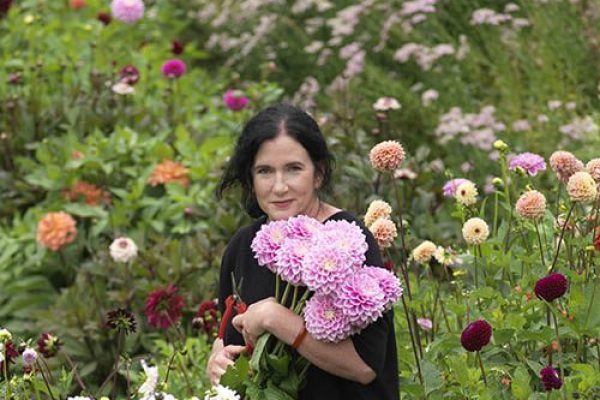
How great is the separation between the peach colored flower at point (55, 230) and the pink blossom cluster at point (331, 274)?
2.71 m

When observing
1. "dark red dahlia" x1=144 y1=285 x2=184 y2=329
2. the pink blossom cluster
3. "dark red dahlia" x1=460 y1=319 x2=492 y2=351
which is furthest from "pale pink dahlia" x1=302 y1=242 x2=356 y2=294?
"dark red dahlia" x1=144 y1=285 x2=184 y2=329

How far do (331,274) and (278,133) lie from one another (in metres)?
0.45

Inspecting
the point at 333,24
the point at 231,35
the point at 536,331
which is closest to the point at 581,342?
the point at 536,331

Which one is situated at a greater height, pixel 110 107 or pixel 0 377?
pixel 0 377

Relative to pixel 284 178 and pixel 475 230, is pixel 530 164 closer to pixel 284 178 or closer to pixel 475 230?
pixel 475 230

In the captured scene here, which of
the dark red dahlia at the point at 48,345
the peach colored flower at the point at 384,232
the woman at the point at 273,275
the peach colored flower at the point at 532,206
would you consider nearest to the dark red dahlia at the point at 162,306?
the dark red dahlia at the point at 48,345

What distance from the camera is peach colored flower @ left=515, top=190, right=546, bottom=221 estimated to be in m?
2.49

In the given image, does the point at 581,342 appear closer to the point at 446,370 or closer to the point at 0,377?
the point at 446,370

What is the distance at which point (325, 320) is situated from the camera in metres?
2.08

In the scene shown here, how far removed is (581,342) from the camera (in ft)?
8.26

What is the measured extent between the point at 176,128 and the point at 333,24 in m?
1.54

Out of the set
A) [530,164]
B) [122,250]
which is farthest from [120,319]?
[122,250]

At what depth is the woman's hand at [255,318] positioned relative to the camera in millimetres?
2143

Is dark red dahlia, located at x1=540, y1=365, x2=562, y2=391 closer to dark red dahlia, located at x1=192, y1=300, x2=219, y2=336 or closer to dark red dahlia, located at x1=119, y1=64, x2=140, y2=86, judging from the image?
dark red dahlia, located at x1=192, y1=300, x2=219, y2=336
